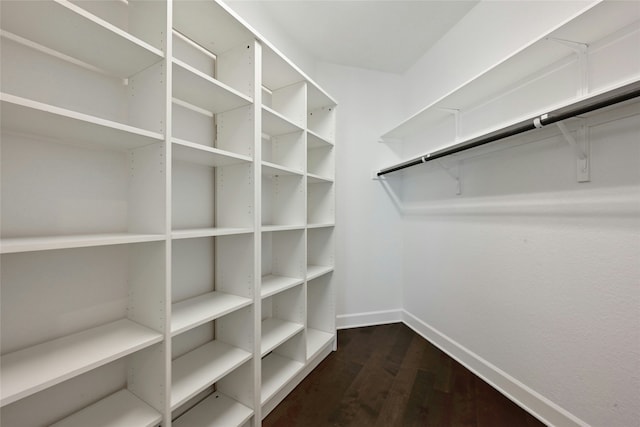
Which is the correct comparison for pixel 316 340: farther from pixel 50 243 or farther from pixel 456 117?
pixel 456 117

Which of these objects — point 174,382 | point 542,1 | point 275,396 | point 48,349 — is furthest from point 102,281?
point 542,1

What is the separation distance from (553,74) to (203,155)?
1919 mm

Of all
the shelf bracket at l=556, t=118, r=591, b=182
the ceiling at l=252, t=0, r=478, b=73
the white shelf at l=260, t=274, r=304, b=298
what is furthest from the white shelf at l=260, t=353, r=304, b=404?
the ceiling at l=252, t=0, r=478, b=73

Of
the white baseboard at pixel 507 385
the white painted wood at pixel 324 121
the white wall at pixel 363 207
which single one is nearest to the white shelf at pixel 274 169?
the white painted wood at pixel 324 121

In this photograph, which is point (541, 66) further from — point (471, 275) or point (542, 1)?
point (471, 275)

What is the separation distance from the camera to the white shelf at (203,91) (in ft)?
3.65

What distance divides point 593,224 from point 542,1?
1297 millimetres

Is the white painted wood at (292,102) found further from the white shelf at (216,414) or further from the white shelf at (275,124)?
the white shelf at (216,414)

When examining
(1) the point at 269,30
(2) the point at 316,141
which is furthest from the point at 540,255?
(1) the point at 269,30

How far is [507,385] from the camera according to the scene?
1.62 meters

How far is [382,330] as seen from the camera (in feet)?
8.54

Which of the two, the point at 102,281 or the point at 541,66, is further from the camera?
the point at 541,66

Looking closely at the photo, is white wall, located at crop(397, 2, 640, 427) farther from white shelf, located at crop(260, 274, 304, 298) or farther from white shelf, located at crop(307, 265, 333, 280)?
white shelf, located at crop(260, 274, 304, 298)

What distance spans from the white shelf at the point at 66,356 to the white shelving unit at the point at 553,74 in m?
2.09
